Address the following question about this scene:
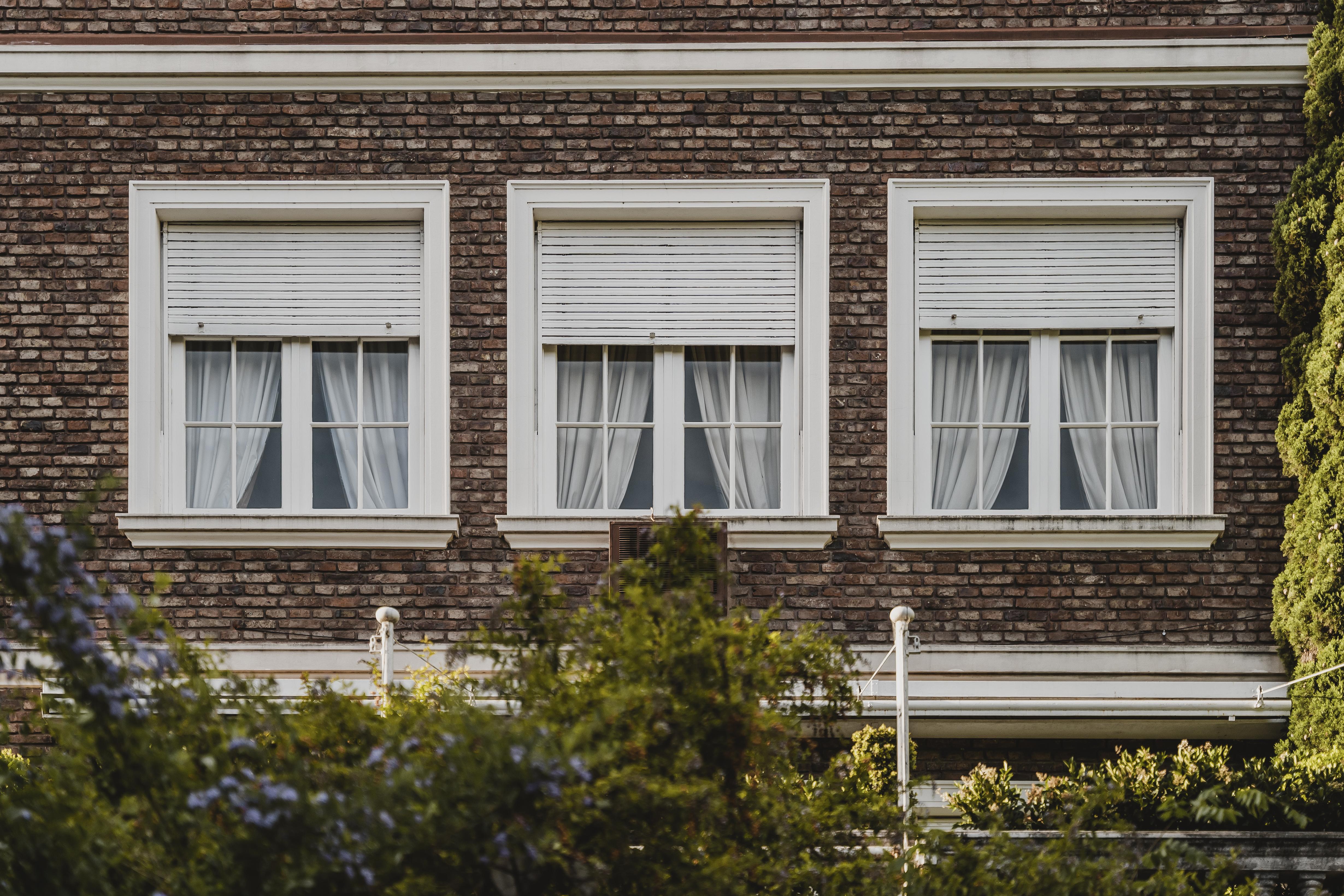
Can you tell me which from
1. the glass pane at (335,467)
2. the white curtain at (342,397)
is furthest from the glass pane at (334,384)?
the glass pane at (335,467)

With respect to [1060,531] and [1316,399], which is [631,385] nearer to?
[1060,531]

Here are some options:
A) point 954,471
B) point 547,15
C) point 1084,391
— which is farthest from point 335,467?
point 1084,391

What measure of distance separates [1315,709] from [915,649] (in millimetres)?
2341

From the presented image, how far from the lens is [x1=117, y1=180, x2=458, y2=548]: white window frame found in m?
7.70

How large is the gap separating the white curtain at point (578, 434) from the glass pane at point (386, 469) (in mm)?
1027

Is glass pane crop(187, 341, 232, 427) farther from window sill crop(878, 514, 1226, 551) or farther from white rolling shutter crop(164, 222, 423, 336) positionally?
window sill crop(878, 514, 1226, 551)

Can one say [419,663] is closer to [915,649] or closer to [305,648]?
[305,648]

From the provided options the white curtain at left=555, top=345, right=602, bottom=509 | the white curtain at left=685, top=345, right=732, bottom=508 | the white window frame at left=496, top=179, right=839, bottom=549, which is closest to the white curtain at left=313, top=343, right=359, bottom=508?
the white window frame at left=496, top=179, right=839, bottom=549

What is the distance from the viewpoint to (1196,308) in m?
7.86

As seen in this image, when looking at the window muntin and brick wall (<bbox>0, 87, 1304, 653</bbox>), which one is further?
the window muntin

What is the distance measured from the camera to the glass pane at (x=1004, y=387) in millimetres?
8102

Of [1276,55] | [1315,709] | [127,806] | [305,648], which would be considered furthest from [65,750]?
[1276,55]

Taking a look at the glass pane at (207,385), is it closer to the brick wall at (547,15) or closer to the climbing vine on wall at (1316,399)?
the brick wall at (547,15)

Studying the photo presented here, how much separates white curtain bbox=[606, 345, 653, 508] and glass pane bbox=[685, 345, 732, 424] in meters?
0.26
